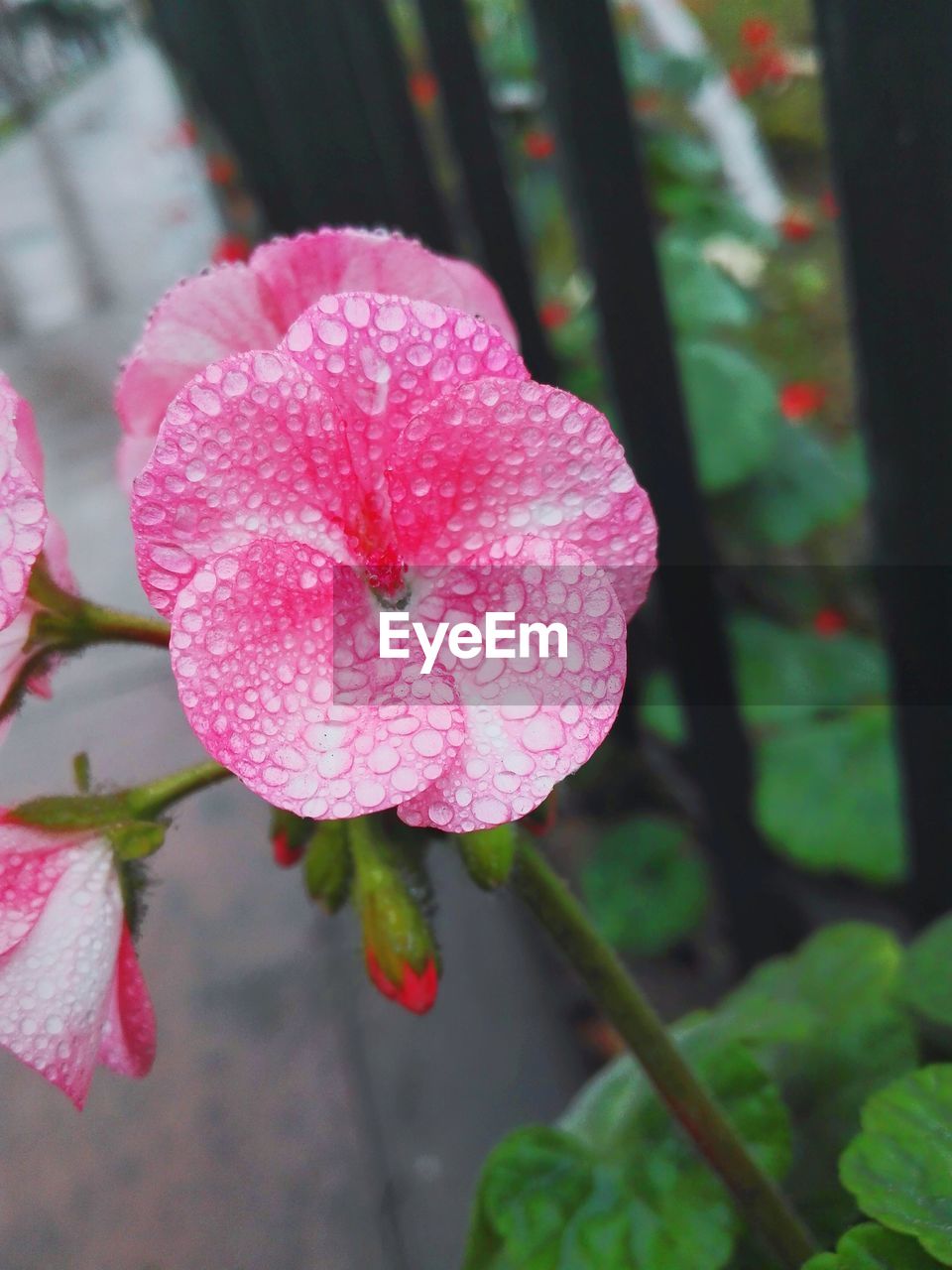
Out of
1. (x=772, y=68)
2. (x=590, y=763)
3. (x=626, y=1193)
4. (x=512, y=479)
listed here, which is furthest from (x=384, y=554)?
(x=772, y=68)

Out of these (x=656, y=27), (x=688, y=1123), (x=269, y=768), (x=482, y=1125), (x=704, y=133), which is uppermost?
(x=656, y=27)

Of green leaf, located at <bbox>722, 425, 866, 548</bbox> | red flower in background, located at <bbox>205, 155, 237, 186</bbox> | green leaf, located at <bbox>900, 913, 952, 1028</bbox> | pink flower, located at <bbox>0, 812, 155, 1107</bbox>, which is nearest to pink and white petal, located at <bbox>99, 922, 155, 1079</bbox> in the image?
pink flower, located at <bbox>0, 812, 155, 1107</bbox>

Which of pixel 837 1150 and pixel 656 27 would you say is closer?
pixel 837 1150

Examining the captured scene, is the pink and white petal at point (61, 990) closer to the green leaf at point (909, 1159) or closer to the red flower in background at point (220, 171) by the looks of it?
the green leaf at point (909, 1159)

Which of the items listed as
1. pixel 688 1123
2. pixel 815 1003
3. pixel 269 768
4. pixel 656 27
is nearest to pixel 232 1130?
pixel 815 1003

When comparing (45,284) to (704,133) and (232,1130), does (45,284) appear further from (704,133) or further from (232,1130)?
(232,1130)

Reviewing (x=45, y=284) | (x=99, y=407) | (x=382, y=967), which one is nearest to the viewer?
(x=382, y=967)

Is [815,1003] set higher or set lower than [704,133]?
lower

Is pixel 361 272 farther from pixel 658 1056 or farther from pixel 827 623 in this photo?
pixel 827 623

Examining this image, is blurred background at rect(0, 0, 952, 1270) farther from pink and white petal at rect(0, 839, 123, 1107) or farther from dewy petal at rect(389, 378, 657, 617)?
pink and white petal at rect(0, 839, 123, 1107)
